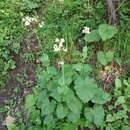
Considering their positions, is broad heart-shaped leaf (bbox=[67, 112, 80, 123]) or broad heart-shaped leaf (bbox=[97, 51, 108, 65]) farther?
broad heart-shaped leaf (bbox=[97, 51, 108, 65])

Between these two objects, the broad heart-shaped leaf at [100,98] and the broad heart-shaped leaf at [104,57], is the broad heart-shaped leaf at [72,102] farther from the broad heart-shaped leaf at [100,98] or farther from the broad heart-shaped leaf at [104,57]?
the broad heart-shaped leaf at [104,57]

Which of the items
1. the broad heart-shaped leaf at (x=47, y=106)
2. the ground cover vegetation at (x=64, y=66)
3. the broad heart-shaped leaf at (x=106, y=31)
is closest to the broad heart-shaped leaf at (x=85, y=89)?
the ground cover vegetation at (x=64, y=66)

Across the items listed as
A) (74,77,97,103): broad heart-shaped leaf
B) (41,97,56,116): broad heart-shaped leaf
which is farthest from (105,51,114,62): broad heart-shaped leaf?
(41,97,56,116): broad heart-shaped leaf

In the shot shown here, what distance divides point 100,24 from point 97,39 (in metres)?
0.31

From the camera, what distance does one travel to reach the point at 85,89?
2410 mm

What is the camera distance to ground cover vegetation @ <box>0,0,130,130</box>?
2465 millimetres

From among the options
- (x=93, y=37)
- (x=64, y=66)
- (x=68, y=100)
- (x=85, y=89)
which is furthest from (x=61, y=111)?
(x=93, y=37)

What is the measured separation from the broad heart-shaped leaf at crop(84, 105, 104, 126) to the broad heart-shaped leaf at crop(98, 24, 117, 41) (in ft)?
2.91

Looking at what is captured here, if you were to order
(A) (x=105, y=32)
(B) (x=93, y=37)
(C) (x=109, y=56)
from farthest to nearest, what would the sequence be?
(B) (x=93, y=37)
(A) (x=105, y=32)
(C) (x=109, y=56)

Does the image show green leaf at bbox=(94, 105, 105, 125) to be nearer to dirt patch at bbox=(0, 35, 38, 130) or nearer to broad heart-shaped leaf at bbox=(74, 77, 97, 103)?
broad heart-shaped leaf at bbox=(74, 77, 97, 103)

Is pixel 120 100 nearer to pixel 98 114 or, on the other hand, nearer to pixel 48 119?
A: pixel 98 114

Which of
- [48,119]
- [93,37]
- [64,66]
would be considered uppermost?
[93,37]

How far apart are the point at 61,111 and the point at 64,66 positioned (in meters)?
0.43

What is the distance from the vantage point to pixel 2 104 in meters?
2.97
